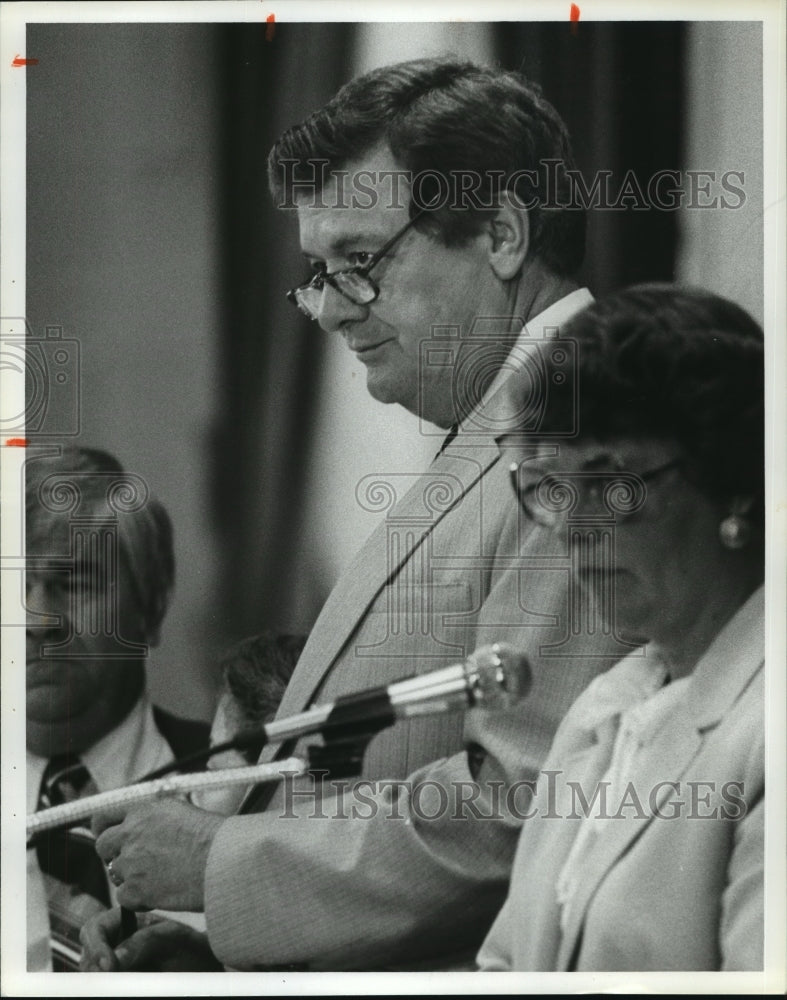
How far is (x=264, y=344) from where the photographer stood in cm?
210

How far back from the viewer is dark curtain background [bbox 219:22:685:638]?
2082 millimetres

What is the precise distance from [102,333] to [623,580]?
1.07m

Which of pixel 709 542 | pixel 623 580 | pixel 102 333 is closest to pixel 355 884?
pixel 623 580

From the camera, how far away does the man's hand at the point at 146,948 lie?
6.81 ft

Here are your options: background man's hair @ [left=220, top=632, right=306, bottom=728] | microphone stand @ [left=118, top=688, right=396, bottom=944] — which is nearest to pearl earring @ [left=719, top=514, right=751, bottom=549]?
microphone stand @ [left=118, top=688, right=396, bottom=944]

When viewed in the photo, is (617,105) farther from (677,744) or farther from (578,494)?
(677,744)

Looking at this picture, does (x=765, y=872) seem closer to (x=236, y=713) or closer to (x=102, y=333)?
(x=236, y=713)

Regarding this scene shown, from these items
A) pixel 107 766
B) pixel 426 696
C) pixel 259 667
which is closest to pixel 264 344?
pixel 259 667

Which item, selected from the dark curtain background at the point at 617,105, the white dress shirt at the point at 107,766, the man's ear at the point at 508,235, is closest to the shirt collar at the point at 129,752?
the white dress shirt at the point at 107,766

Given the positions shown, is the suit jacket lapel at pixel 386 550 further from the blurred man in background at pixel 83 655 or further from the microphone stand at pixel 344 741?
the blurred man in background at pixel 83 655

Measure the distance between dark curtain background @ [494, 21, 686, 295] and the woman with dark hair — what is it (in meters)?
0.09

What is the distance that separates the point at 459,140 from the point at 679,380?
23.4 inches

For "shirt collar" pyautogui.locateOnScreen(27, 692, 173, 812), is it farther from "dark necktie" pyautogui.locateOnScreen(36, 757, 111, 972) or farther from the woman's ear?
the woman's ear

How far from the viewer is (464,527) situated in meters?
2.06
